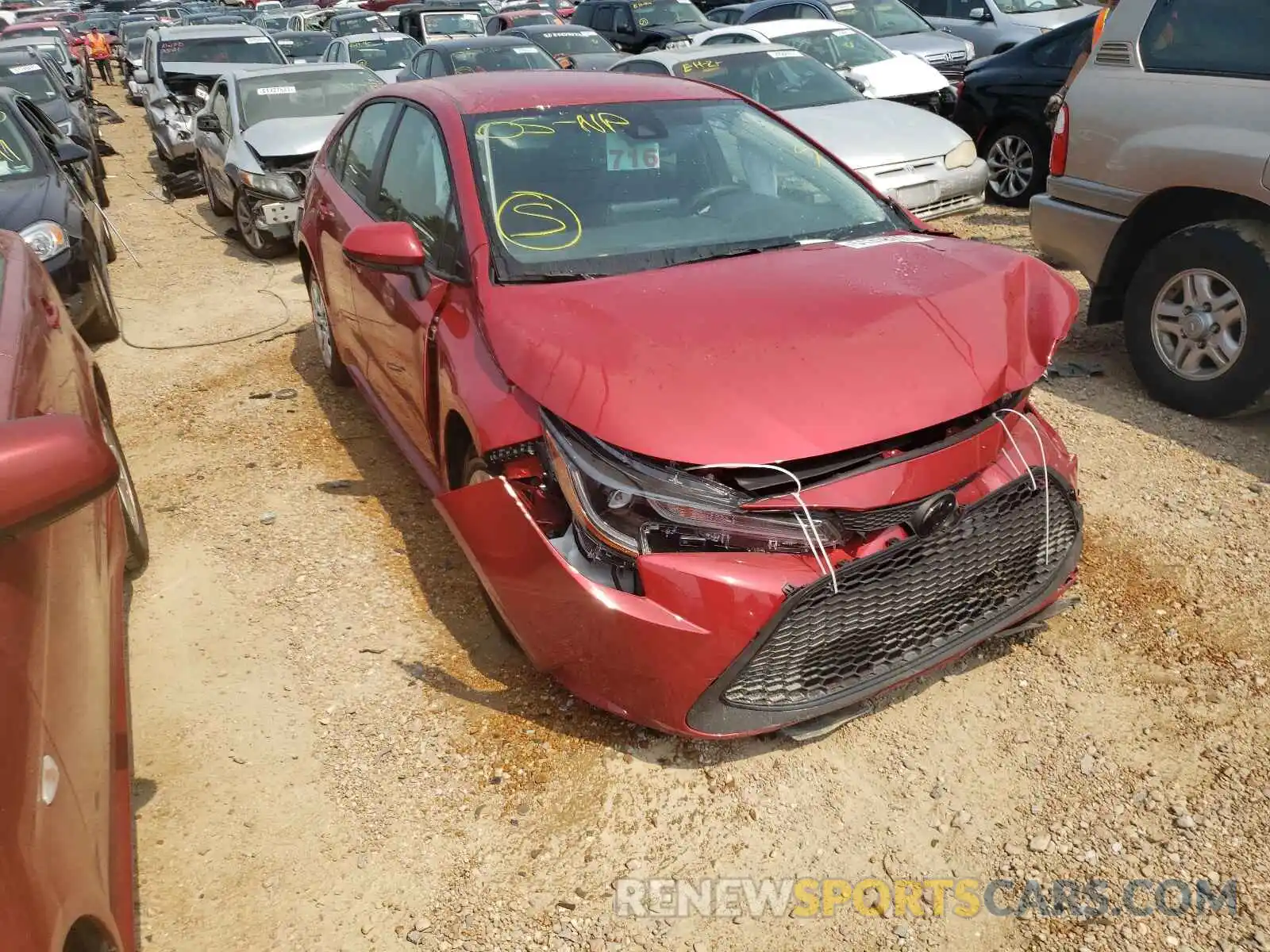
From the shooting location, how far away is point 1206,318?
440 centimetres

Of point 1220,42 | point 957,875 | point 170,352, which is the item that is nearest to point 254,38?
point 170,352

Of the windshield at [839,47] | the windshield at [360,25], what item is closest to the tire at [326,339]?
the windshield at [839,47]

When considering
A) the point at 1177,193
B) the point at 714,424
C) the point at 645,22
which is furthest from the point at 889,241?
the point at 645,22

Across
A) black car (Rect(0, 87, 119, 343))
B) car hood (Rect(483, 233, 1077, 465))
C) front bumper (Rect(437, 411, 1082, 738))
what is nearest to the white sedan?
black car (Rect(0, 87, 119, 343))

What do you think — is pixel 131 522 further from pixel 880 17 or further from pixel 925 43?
pixel 880 17

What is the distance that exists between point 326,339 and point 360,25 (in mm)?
14966

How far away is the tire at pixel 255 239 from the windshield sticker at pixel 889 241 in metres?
6.87

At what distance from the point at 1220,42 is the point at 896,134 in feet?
11.2

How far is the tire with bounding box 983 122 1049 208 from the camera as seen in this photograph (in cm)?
852

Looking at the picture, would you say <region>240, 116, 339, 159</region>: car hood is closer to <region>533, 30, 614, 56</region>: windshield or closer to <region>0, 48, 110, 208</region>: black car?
<region>0, 48, 110, 208</region>: black car

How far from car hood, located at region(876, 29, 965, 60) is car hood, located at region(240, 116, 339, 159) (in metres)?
6.51

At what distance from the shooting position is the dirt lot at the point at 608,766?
7.75ft

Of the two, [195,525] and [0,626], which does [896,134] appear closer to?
[195,525]

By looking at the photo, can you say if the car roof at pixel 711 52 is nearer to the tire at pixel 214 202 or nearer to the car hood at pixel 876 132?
the car hood at pixel 876 132
